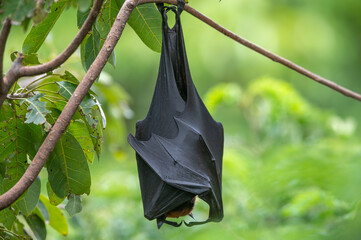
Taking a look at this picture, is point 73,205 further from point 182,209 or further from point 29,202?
point 182,209

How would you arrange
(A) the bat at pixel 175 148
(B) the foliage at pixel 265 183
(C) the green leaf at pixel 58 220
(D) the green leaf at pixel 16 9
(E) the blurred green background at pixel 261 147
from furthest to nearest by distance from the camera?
1. (B) the foliage at pixel 265 183
2. (E) the blurred green background at pixel 261 147
3. (C) the green leaf at pixel 58 220
4. (A) the bat at pixel 175 148
5. (D) the green leaf at pixel 16 9

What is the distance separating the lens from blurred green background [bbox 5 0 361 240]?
→ 2.36 metres

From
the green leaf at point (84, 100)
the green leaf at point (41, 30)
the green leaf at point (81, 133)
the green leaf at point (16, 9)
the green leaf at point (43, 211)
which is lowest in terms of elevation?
the green leaf at point (43, 211)

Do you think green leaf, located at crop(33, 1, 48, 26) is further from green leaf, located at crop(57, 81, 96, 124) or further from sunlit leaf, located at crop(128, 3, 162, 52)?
sunlit leaf, located at crop(128, 3, 162, 52)

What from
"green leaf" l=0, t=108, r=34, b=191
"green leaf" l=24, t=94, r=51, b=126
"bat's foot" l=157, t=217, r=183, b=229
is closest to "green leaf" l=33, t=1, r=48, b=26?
"green leaf" l=24, t=94, r=51, b=126

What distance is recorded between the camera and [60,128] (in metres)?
1.11

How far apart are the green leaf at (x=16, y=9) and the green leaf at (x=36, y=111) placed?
370 mm

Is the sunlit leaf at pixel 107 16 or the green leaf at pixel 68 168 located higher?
the sunlit leaf at pixel 107 16

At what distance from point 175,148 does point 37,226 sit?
1.89ft

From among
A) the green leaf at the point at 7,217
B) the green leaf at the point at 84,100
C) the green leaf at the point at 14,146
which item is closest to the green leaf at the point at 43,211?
the green leaf at the point at 7,217

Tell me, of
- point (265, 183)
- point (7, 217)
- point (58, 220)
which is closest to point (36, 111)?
point (7, 217)

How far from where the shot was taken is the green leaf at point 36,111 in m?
1.32

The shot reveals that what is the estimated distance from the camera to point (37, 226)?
5.88 ft

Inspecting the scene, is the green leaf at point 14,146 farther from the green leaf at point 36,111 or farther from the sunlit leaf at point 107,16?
the sunlit leaf at point 107,16
